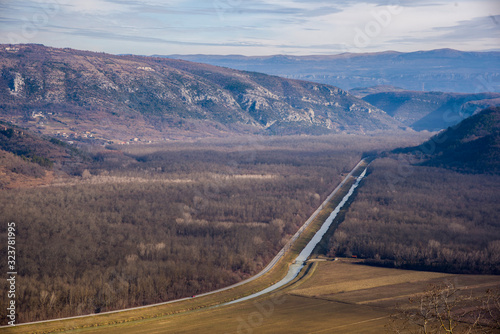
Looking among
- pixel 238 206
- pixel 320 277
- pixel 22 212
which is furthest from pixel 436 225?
pixel 22 212

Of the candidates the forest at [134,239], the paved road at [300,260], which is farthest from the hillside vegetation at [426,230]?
the forest at [134,239]

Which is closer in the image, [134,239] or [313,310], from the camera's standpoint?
[313,310]

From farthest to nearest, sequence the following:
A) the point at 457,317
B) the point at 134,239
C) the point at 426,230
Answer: the point at 426,230 < the point at 134,239 < the point at 457,317

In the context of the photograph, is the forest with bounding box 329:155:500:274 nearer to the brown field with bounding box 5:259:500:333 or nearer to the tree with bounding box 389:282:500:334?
the brown field with bounding box 5:259:500:333

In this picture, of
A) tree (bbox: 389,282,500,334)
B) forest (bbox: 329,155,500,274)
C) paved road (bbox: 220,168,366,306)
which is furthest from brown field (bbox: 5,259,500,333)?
forest (bbox: 329,155,500,274)

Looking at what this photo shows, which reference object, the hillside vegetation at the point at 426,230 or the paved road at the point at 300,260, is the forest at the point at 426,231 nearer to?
the hillside vegetation at the point at 426,230

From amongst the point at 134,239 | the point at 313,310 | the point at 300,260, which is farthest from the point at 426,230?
the point at 134,239

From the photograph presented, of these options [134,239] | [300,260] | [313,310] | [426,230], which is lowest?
[300,260]

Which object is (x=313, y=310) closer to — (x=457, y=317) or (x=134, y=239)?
(x=457, y=317)

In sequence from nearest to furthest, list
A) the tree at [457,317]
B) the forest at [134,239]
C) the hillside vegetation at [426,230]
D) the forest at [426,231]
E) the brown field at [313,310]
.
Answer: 1. the tree at [457,317]
2. the brown field at [313,310]
3. the forest at [134,239]
4. the forest at [426,231]
5. the hillside vegetation at [426,230]

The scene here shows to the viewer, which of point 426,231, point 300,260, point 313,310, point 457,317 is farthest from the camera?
point 426,231
